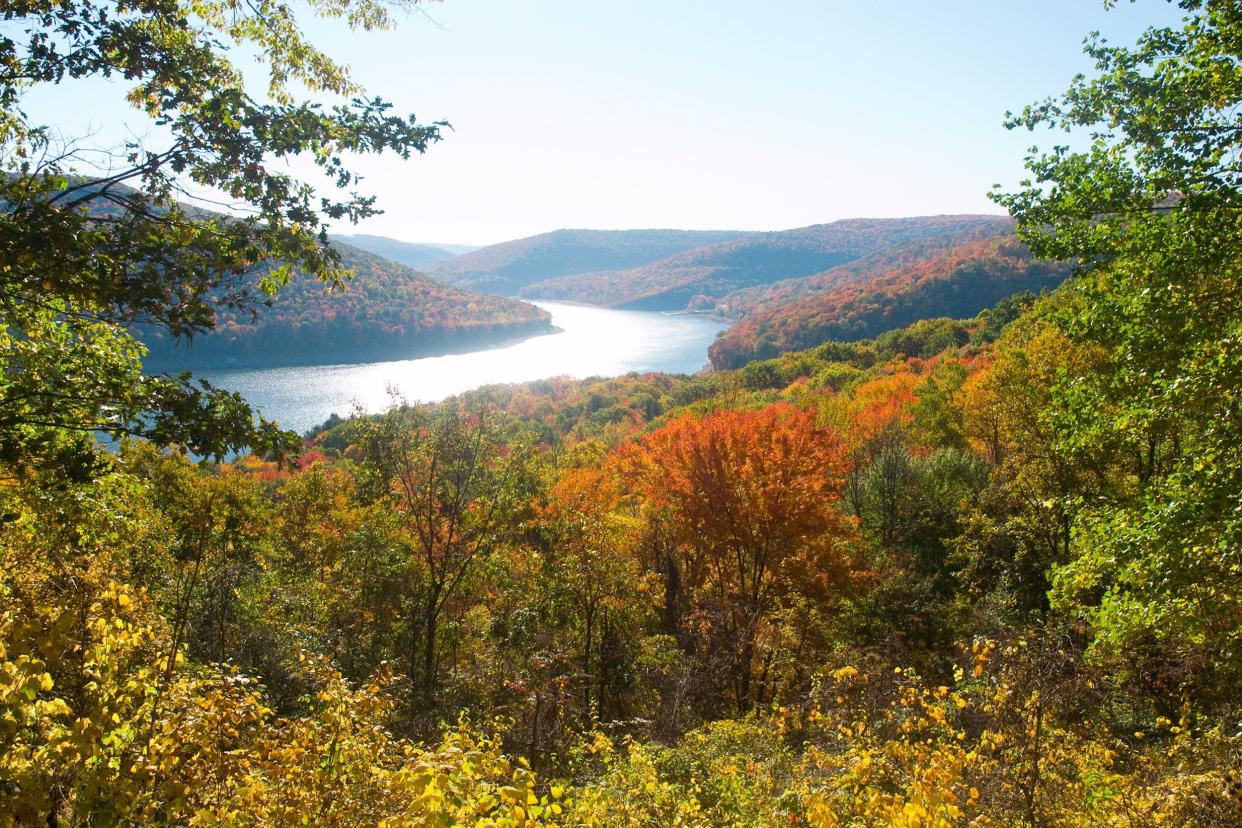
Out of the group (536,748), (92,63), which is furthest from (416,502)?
(92,63)

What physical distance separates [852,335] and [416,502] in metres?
111

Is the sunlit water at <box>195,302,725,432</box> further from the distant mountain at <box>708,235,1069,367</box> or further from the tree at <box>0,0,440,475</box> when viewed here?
the tree at <box>0,0,440,475</box>

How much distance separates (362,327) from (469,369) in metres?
26.7

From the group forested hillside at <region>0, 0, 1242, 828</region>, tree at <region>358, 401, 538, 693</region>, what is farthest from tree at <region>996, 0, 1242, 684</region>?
tree at <region>358, 401, 538, 693</region>

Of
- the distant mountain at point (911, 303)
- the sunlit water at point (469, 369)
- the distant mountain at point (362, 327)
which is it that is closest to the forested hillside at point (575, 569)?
the sunlit water at point (469, 369)

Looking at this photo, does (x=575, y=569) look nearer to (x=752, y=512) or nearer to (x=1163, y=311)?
(x=752, y=512)

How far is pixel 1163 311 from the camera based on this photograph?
7.50m

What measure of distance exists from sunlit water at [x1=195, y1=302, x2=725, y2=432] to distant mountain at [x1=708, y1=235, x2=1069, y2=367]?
17268 mm

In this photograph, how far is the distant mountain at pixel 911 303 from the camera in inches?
4496

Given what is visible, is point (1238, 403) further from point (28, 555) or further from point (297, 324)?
point (297, 324)

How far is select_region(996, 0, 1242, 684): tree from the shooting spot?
258 inches

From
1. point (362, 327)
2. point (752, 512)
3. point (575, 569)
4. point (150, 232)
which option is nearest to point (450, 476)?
point (575, 569)

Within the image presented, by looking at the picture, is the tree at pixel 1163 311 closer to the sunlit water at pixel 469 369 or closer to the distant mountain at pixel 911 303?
the sunlit water at pixel 469 369

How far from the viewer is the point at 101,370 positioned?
482 centimetres
